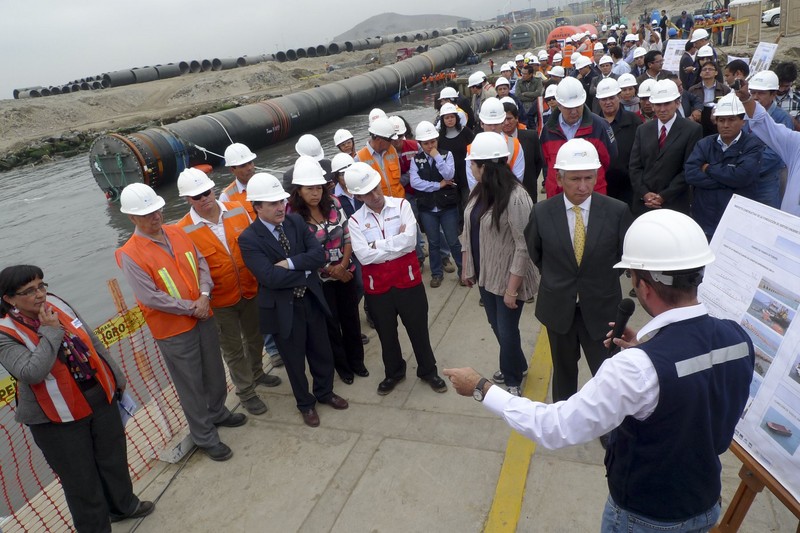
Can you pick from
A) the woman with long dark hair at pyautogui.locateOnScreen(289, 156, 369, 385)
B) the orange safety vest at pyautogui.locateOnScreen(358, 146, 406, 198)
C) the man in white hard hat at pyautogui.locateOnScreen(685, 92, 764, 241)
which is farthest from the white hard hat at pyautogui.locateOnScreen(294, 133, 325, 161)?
the man in white hard hat at pyautogui.locateOnScreen(685, 92, 764, 241)

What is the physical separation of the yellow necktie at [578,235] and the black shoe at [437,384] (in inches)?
64.3

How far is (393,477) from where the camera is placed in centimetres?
331

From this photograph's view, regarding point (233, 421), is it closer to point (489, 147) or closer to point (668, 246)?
point (489, 147)

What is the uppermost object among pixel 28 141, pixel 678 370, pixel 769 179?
pixel 678 370

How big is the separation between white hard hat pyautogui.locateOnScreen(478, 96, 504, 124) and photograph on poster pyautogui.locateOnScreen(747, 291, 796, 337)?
9.94 ft

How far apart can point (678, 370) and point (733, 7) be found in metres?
23.8

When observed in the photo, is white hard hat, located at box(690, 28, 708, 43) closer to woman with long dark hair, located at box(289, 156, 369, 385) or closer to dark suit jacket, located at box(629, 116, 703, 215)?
dark suit jacket, located at box(629, 116, 703, 215)

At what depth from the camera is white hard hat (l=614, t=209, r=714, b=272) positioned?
164cm

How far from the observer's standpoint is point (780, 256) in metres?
2.23

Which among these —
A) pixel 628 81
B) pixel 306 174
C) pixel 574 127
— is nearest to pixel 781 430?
pixel 306 174

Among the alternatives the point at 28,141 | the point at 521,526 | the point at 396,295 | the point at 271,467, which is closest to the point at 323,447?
the point at 271,467

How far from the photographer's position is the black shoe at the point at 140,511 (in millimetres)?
3309

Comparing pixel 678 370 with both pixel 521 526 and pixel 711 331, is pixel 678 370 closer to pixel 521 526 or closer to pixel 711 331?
pixel 711 331

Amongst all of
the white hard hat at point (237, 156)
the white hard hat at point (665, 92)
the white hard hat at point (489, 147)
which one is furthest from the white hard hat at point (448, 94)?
the white hard hat at point (489, 147)
